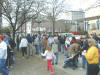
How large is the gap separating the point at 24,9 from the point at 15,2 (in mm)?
898

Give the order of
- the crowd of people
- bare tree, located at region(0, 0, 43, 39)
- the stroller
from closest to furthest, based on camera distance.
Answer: the crowd of people → the stroller → bare tree, located at region(0, 0, 43, 39)

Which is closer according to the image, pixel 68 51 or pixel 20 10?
pixel 68 51

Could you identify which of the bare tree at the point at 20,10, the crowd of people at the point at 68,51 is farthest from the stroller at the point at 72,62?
the bare tree at the point at 20,10

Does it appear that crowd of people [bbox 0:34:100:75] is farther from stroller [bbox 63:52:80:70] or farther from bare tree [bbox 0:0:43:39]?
bare tree [bbox 0:0:43:39]

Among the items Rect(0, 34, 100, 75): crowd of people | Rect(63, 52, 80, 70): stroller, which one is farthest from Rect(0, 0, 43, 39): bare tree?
Rect(63, 52, 80, 70): stroller

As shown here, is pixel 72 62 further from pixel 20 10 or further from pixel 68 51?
pixel 20 10

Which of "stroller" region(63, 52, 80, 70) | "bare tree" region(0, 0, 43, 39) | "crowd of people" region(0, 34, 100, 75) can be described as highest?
"bare tree" region(0, 0, 43, 39)

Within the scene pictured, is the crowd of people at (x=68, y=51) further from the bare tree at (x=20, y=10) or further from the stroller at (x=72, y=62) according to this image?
the bare tree at (x=20, y=10)

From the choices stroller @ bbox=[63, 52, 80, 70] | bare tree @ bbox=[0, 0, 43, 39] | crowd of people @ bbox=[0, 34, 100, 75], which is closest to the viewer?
crowd of people @ bbox=[0, 34, 100, 75]

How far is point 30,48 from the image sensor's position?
12.1m

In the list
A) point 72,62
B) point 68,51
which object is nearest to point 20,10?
point 68,51

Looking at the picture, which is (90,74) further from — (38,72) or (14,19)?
(14,19)

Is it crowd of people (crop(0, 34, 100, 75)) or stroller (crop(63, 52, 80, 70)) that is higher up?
crowd of people (crop(0, 34, 100, 75))

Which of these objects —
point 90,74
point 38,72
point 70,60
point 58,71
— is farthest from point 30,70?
point 90,74
